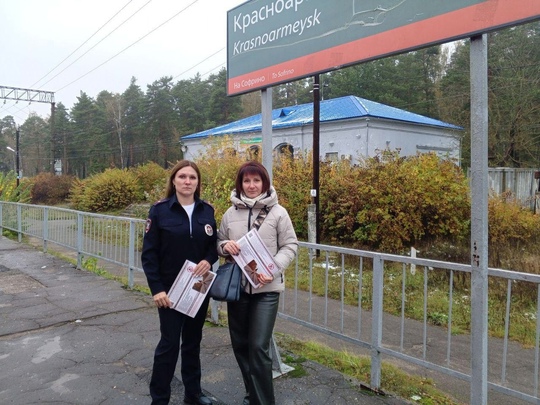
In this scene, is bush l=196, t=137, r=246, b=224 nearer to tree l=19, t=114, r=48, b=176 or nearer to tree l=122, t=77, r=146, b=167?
tree l=122, t=77, r=146, b=167

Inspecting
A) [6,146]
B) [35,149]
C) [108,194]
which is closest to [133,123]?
[35,149]

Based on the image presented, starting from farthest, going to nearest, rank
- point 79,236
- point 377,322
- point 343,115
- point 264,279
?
point 343,115, point 79,236, point 377,322, point 264,279

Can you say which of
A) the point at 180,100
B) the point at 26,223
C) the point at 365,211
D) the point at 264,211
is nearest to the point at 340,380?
the point at 264,211

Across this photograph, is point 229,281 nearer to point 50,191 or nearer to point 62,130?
point 50,191

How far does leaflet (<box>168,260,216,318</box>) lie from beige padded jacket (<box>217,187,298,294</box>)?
25 cm

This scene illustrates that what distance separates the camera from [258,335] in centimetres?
274

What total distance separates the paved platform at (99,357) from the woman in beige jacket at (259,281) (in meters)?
0.51

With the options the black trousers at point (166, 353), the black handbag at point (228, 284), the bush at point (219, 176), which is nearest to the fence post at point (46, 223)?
the bush at point (219, 176)

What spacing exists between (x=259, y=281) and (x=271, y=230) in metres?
0.35

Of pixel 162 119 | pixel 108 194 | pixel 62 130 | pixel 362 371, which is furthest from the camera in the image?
pixel 62 130

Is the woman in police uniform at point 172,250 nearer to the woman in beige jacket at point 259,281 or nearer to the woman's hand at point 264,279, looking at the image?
the woman in beige jacket at point 259,281

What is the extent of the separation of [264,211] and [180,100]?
53519 millimetres

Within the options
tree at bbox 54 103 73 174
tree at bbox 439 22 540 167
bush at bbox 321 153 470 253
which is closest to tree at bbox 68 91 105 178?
tree at bbox 54 103 73 174

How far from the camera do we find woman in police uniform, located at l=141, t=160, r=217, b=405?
2.82m
